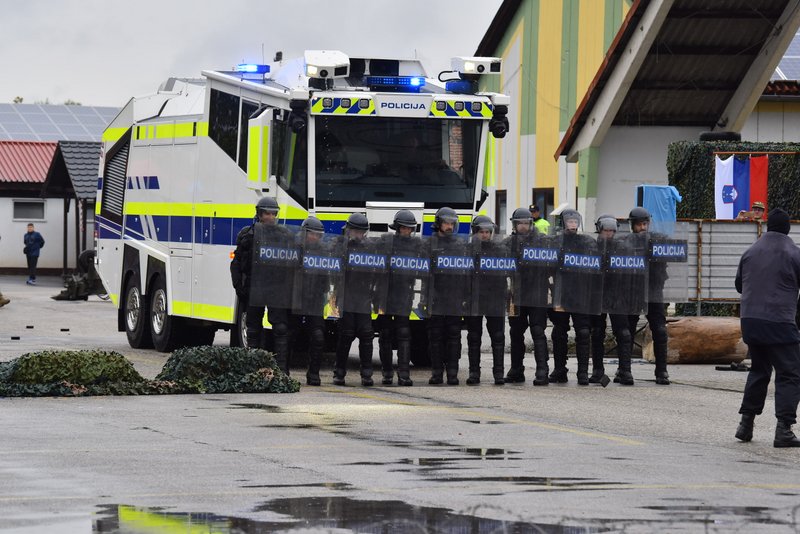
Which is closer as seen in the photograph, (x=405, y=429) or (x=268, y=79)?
(x=405, y=429)

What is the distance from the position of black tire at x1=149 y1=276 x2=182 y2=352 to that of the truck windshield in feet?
15.7

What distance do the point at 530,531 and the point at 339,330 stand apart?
1017 cm

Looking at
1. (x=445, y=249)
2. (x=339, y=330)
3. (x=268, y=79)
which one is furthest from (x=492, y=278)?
(x=268, y=79)

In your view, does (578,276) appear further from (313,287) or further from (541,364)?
(313,287)

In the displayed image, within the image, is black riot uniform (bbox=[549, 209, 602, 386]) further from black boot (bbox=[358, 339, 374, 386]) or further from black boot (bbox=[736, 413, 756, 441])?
black boot (bbox=[736, 413, 756, 441])

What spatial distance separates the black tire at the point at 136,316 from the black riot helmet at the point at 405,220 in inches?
265

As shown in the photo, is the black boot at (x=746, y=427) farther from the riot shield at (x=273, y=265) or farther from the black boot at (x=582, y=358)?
the riot shield at (x=273, y=265)

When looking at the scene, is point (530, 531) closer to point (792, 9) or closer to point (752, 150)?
point (752, 150)

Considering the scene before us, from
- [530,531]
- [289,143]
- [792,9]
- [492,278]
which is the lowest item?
[530,531]

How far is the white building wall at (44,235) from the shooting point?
54844 millimetres

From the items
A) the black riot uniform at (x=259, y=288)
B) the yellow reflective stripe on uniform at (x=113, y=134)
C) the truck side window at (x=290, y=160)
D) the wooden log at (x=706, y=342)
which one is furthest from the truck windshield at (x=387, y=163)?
the yellow reflective stripe on uniform at (x=113, y=134)

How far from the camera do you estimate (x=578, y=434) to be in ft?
43.9

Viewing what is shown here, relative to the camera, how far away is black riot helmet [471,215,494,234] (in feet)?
61.2

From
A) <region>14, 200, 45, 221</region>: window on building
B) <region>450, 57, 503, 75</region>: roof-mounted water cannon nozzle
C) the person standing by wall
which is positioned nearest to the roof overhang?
<region>450, 57, 503, 75</region>: roof-mounted water cannon nozzle
